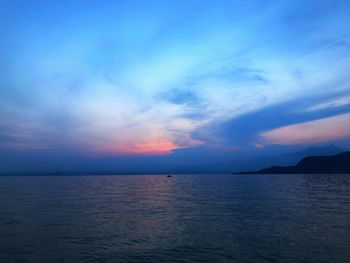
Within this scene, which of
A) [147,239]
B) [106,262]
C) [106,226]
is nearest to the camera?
[106,262]

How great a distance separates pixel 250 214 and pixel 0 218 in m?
34.2

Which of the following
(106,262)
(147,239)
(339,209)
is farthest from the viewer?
(339,209)

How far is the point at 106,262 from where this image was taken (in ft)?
80.8

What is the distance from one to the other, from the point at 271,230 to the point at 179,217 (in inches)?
→ 543

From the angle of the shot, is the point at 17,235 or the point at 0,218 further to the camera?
the point at 0,218

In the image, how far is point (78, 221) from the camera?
42.8 m

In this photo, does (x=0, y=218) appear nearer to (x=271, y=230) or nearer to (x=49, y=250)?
(x=49, y=250)

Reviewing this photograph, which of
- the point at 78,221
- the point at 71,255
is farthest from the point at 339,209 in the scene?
the point at 71,255

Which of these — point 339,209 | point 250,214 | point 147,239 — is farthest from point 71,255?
point 339,209

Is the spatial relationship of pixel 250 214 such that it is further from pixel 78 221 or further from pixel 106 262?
pixel 106 262

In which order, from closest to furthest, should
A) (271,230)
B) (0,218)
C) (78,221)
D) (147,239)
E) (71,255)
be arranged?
(71,255)
(147,239)
(271,230)
(78,221)
(0,218)

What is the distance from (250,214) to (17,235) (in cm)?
3021

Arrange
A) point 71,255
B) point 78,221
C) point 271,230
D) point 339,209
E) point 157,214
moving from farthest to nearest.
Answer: point 339,209
point 157,214
point 78,221
point 271,230
point 71,255

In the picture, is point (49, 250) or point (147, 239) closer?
point (49, 250)
